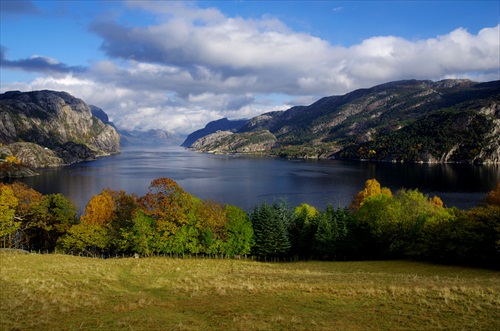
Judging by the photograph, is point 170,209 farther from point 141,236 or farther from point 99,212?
point 99,212

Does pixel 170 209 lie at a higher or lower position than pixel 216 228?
higher

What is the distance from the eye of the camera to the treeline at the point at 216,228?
6450 cm

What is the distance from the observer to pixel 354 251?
67750 millimetres

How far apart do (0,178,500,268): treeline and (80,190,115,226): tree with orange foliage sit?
→ 202mm

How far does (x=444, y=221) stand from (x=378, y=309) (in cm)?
4222

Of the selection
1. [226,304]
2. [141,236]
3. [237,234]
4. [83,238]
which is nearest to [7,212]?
[83,238]

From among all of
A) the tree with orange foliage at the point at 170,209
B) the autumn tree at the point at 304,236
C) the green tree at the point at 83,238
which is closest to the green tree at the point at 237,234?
the tree with orange foliage at the point at 170,209

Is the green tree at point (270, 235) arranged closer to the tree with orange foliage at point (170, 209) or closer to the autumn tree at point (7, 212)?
the tree with orange foliage at point (170, 209)

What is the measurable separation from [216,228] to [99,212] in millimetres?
26478

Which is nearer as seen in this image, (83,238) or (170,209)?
(170,209)

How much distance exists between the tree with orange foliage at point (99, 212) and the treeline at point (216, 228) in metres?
0.20

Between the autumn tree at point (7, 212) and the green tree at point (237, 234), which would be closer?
the autumn tree at point (7, 212)

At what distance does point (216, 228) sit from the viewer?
67.9 meters

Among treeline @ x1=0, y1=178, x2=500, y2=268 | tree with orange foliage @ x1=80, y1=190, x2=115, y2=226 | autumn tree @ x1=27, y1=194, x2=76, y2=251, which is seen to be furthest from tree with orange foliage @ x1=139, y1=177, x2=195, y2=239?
autumn tree @ x1=27, y1=194, x2=76, y2=251
